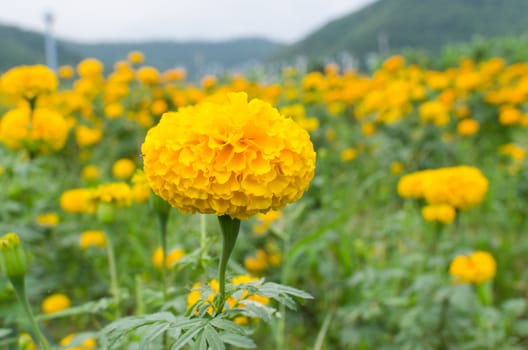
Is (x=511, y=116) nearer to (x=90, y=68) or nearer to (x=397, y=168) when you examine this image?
(x=397, y=168)

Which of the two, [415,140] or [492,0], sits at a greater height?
[492,0]

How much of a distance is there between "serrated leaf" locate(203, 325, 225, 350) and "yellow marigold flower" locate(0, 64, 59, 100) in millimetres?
1591

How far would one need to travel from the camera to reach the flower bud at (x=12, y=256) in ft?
3.09

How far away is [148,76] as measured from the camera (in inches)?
155

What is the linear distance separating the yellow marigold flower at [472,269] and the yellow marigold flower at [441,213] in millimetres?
136

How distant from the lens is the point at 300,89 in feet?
14.7

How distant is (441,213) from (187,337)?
55.3 inches

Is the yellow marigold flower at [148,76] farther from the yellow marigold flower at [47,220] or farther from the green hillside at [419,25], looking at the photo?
the green hillside at [419,25]

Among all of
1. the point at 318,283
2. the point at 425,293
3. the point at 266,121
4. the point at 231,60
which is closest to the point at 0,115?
the point at 318,283

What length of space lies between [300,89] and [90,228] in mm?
A: 2356

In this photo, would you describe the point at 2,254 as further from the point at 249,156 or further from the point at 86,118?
the point at 86,118

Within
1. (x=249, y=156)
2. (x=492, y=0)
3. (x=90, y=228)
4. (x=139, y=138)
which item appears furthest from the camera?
(x=492, y=0)

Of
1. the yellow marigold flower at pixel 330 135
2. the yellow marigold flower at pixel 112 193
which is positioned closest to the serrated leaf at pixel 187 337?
the yellow marigold flower at pixel 112 193

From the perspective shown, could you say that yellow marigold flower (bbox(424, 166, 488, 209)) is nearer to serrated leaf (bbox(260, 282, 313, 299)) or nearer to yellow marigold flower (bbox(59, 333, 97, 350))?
yellow marigold flower (bbox(59, 333, 97, 350))
